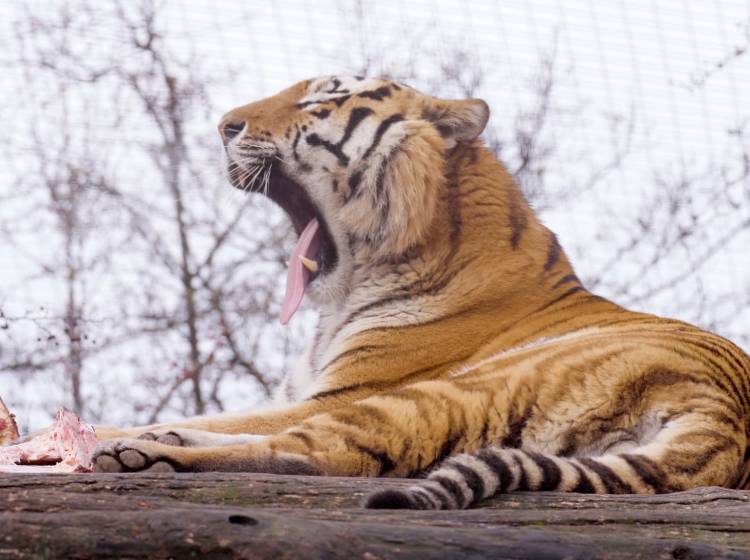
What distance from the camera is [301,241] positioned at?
2465 millimetres

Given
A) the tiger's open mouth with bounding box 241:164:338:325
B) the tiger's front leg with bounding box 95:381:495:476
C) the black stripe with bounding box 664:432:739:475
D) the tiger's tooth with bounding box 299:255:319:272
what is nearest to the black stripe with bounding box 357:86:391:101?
the tiger's open mouth with bounding box 241:164:338:325

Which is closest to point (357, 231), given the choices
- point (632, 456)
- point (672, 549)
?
point (632, 456)

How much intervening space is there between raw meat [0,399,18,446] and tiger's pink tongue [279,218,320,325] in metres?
0.58

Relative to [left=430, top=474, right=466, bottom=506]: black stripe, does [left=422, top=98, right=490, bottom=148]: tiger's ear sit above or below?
above

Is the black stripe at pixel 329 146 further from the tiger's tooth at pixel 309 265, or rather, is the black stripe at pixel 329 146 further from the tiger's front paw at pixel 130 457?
the tiger's front paw at pixel 130 457

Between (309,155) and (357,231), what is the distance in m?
0.19

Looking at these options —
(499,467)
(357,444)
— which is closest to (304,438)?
(357,444)

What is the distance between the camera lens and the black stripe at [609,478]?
59.0 inches

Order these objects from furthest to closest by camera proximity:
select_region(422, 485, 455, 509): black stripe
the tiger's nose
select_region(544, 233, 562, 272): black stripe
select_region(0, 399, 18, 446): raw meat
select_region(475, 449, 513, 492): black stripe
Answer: the tiger's nose, select_region(544, 233, 562, 272): black stripe, select_region(0, 399, 18, 446): raw meat, select_region(475, 449, 513, 492): black stripe, select_region(422, 485, 455, 509): black stripe

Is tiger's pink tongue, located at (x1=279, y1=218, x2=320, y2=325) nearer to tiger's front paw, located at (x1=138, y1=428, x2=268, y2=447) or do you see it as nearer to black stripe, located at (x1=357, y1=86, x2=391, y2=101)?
black stripe, located at (x1=357, y1=86, x2=391, y2=101)

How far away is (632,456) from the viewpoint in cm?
155

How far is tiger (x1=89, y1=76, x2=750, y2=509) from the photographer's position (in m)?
1.56

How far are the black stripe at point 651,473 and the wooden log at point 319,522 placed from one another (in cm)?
9

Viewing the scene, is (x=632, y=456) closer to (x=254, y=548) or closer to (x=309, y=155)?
(x=254, y=548)
